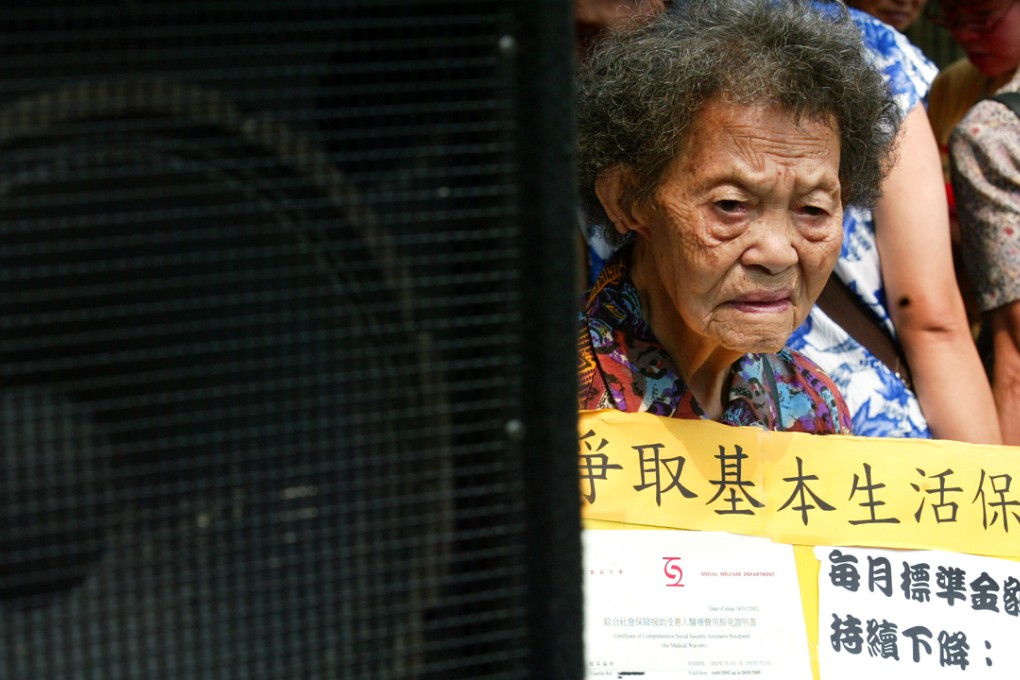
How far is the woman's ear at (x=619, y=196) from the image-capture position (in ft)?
5.91

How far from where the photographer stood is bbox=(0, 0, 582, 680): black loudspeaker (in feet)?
2.66

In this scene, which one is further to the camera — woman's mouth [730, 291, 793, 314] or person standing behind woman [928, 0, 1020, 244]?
person standing behind woman [928, 0, 1020, 244]

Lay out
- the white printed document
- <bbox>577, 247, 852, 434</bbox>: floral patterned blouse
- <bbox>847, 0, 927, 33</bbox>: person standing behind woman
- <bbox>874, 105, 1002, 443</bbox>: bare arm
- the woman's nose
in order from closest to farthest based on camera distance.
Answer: the white printed document → the woman's nose → <bbox>577, 247, 852, 434</bbox>: floral patterned blouse → <bbox>874, 105, 1002, 443</bbox>: bare arm → <bbox>847, 0, 927, 33</bbox>: person standing behind woman

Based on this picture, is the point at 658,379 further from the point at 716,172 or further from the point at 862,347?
the point at 862,347

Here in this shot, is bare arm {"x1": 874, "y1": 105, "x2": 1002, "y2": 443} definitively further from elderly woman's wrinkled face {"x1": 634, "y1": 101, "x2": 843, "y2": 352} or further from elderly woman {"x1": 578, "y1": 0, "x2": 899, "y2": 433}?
elderly woman's wrinkled face {"x1": 634, "y1": 101, "x2": 843, "y2": 352}

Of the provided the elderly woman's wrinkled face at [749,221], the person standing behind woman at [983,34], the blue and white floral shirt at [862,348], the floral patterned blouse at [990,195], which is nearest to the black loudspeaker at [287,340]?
the elderly woman's wrinkled face at [749,221]

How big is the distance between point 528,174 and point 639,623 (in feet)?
2.62

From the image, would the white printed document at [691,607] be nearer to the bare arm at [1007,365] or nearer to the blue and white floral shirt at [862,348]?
the blue and white floral shirt at [862,348]

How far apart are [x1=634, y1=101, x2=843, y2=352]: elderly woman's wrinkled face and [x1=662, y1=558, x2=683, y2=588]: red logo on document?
342 mm

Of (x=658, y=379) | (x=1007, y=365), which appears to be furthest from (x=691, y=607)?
(x=1007, y=365)

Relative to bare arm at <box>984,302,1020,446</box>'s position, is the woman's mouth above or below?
above

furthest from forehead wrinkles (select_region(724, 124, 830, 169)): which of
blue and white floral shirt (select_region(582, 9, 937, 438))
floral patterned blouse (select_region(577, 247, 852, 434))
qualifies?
blue and white floral shirt (select_region(582, 9, 937, 438))

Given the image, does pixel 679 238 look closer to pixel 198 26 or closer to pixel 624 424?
pixel 624 424

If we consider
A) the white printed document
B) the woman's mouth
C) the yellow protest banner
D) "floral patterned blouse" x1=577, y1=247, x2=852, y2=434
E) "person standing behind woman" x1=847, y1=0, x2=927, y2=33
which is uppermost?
"person standing behind woman" x1=847, y1=0, x2=927, y2=33
